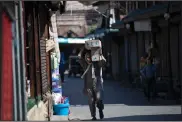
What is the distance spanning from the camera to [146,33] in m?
24.7

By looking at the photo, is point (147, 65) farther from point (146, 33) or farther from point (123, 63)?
point (123, 63)

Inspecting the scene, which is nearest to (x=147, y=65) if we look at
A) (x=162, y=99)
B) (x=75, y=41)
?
(x=162, y=99)

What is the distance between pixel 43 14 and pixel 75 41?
27299 millimetres

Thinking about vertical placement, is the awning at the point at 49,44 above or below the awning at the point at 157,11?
below

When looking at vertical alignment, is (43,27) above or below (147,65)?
above

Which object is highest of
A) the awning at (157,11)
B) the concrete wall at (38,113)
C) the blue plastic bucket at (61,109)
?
the awning at (157,11)

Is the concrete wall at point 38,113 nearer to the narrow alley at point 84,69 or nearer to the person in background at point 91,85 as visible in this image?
the narrow alley at point 84,69

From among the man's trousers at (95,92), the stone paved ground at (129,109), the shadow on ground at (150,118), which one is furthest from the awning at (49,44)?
the shadow on ground at (150,118)

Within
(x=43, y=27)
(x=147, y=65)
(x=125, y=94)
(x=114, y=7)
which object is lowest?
(x=125, y=94)

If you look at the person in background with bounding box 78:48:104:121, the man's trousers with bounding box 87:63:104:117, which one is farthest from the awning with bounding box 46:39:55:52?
the man's trousers with bounding box 87:63:104:117

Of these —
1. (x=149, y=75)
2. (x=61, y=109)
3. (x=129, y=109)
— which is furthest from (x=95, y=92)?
(x=149, y=75)

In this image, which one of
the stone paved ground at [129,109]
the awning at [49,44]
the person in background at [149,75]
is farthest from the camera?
the person in background at [149,75]

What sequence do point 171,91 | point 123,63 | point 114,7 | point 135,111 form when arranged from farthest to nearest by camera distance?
1. point 114,7
2. point 123,63
3. point 171,91
4. point 135,111

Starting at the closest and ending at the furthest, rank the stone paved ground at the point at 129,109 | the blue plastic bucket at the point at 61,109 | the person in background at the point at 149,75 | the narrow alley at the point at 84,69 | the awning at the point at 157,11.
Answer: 1. the narrow alley at the point at 84,69
2. the blue plastic bucket at the point at 61,109
3. the stone paved ground at the point at 129,109
4. the awning at the point at 157,11
5. the person in background at the point at 149,75
